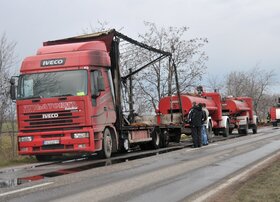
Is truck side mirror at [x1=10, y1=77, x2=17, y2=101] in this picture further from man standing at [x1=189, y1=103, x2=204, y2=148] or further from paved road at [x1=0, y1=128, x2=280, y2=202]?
man standing at [x1=189, y1=103, x2=204, y2=148]

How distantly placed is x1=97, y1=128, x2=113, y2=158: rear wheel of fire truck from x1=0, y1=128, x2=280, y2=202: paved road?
5.79 ft

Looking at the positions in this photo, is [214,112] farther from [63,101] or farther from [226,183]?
[226,183]

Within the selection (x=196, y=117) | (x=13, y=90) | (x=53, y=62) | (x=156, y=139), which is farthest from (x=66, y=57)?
(x=196, y=117)

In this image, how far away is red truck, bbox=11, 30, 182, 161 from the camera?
15055 mm

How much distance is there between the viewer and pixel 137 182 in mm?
10359

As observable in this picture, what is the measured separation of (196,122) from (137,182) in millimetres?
11200

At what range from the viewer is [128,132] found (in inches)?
728

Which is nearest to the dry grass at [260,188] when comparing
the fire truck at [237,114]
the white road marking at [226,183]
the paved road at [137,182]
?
the white road marking at [226,183]

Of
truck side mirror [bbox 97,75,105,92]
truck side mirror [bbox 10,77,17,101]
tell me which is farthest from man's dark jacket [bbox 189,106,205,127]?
truck side mirror [bbox 10,77,17,101]

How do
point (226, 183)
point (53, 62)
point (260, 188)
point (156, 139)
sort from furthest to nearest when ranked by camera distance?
point (156, 139)
point (53, 62)
point (226, 183)
point (260, 188)

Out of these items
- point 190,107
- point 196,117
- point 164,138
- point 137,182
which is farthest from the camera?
point 190,107

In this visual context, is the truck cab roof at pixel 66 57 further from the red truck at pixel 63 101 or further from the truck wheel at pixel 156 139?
the truck wheel at pixel 156 139

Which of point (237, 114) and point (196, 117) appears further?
point (237, 114)

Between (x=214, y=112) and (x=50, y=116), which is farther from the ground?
(x=214, y=112)
